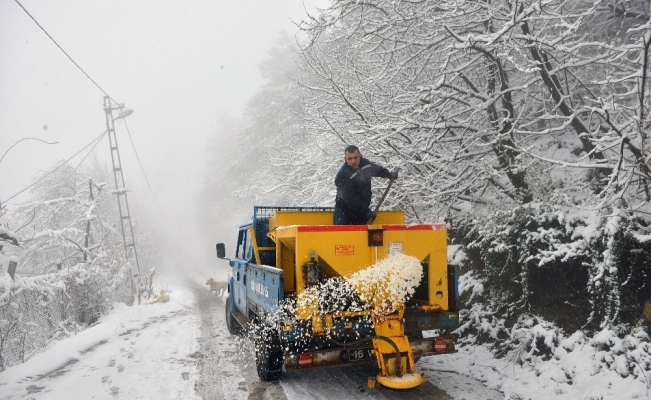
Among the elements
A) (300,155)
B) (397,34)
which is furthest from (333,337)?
(300,155)

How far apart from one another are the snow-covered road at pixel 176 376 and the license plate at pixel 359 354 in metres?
0.64

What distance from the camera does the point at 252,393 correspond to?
532cm

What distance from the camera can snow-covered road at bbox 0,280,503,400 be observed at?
5281 mm

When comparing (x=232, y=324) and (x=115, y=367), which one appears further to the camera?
(x=232, y=324)

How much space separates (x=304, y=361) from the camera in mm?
4676

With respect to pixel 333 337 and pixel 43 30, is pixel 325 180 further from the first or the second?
pixel 43 30

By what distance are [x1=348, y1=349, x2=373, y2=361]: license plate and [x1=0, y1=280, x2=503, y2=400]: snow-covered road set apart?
2.10 ft

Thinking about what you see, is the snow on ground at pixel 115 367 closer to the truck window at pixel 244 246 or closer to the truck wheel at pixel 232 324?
the truck wheel at pixel 232 324

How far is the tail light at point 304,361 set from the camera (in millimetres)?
4660

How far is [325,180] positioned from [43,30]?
7.98m

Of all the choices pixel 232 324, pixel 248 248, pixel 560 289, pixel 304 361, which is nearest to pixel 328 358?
pixel 304 361

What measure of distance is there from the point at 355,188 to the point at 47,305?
353 inches

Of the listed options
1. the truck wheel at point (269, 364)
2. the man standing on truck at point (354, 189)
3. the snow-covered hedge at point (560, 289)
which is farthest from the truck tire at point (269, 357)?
the snow-covered hedge at point (560, 289)

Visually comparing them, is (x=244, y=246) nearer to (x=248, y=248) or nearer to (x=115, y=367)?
(x=248, y=248)
